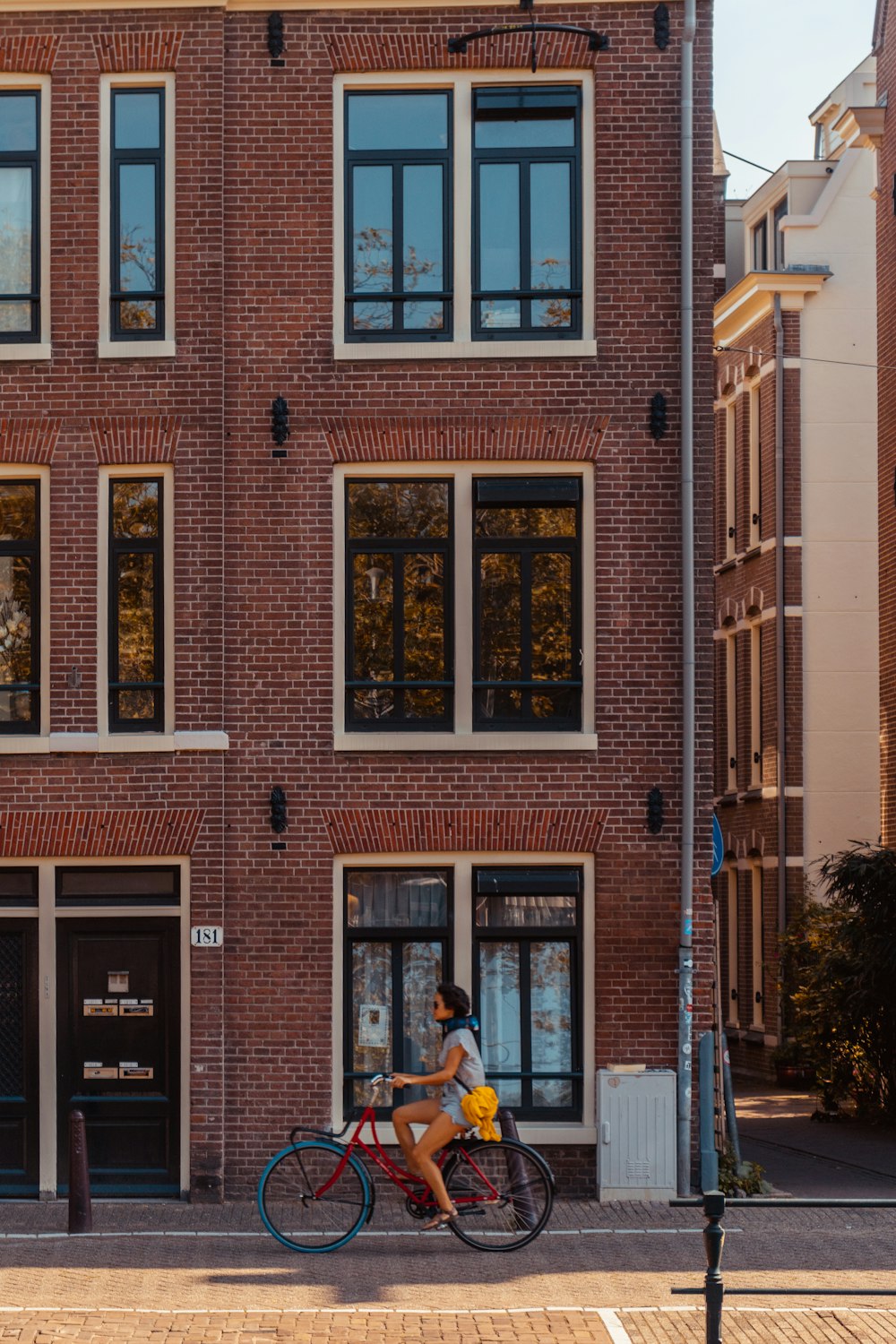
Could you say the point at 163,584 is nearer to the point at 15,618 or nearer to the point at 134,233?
the point at 15,618

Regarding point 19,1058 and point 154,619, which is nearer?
point 19,1058

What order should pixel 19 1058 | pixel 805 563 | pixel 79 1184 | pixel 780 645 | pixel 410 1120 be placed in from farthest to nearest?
pixel 805 563
pixel 780 645
pixel 19 1058
pixel 79 1184
pixel 410 1120

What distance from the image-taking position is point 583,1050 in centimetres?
1631

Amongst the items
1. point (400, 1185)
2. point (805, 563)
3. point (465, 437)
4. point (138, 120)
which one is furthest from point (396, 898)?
point (805, 563)

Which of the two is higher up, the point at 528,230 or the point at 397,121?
the point at 397,121

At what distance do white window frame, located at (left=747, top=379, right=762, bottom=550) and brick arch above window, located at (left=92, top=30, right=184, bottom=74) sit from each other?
16.5 m

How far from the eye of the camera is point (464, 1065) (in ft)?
44.1

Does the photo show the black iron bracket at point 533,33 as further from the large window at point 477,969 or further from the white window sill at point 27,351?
the large window at point 477,969

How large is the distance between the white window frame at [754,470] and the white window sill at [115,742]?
1666 centimetres

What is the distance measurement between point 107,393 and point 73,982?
495cm

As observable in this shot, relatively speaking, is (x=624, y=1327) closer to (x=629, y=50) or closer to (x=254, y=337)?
(x=254, y=337)

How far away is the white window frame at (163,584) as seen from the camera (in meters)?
16.5

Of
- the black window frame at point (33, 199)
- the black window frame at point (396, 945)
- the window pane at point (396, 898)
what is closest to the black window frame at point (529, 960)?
the black window frame at point (396, 945)

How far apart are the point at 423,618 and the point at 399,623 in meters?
0.21
